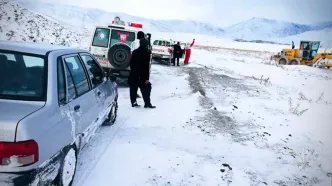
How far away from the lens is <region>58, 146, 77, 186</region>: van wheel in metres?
3.21

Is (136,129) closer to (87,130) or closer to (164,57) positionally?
(87,130)

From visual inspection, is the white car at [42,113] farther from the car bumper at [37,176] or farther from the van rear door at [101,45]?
the van rear door at [101,45]

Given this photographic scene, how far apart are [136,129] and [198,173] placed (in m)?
2.19

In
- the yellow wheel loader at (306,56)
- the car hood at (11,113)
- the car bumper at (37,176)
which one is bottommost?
the car bumper at (37,176)

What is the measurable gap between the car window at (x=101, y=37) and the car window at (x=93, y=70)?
5.72m

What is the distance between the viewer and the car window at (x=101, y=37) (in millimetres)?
10805

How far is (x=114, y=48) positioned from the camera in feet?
31.6

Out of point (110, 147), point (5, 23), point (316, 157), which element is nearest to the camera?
point (110, 147)

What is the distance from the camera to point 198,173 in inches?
176

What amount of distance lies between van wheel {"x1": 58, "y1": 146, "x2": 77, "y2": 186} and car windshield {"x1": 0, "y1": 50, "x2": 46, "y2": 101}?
0.78 m

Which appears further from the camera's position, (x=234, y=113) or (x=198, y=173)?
(x=234, y=113)

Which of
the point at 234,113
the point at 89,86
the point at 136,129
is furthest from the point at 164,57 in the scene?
the point at 89,86

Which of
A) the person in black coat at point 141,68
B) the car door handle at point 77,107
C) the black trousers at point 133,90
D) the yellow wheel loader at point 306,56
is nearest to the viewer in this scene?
the car door handle at point 77,107

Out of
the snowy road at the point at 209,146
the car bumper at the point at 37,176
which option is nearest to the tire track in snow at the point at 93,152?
the snowy road at the point at 209,146
